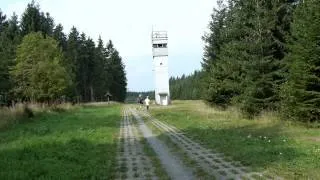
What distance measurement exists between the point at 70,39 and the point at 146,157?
93134mm

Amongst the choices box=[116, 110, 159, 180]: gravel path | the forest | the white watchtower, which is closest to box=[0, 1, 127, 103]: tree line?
the white watchtower

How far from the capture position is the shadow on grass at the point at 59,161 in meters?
12.7

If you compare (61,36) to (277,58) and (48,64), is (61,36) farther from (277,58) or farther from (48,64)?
(277,58)

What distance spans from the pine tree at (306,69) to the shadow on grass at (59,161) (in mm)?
11493

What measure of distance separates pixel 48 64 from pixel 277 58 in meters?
28.3

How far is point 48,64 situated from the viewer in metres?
56.1

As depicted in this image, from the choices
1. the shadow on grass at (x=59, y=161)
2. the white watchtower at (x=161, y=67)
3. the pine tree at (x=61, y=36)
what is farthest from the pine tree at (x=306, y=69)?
the pine tree at (x=61, y=36)

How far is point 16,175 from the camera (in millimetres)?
12273

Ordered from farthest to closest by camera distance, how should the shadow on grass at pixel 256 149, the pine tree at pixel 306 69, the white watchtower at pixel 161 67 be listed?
1. the white watchtower at pixel 161 67
2. the pine tree at pixel 306 69
3. the shadow on grass at pixel 256 149

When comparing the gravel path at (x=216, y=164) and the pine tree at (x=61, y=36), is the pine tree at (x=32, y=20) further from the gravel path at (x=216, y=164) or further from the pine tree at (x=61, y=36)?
the gravel path at (x=216, y=164)

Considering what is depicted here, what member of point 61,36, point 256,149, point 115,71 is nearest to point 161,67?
point 61,36

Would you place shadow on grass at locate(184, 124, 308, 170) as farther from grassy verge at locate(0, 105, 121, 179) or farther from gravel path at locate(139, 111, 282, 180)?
grassy verge at locate(0, 105, 121, 179)

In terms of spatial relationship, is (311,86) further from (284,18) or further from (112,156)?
(112,156)

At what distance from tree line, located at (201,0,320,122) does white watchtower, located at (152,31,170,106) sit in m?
53.6
